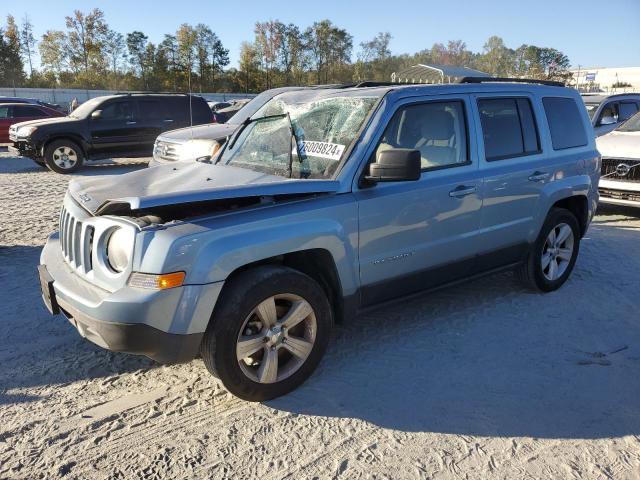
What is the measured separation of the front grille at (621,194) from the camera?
25.3 ft

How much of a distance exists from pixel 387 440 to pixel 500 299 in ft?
7.86

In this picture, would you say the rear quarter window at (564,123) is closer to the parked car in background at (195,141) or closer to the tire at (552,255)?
the tire at (552,255)

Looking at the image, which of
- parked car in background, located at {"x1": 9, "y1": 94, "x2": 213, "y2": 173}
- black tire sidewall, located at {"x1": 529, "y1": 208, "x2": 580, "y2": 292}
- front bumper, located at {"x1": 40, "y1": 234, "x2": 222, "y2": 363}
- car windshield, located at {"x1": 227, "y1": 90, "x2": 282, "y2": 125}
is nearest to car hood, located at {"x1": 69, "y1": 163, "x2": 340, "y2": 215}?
front bumper, located at {"x1": 40, "y1": 234, "x2": 222, "y2": 363}

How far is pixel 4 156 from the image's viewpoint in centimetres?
1652

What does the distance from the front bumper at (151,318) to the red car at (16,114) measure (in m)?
17.0

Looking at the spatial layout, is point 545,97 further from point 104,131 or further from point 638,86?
point 638,86

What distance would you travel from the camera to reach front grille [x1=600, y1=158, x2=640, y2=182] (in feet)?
25.4

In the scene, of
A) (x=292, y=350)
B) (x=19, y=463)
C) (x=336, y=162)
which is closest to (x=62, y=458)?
(x=19, y=463)

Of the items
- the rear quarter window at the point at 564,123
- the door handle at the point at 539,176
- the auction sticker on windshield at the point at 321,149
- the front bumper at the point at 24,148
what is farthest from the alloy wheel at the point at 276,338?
the front bumper at the point at 24,148

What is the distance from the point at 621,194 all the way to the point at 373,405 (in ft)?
21.8

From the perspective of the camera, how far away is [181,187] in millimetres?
3373

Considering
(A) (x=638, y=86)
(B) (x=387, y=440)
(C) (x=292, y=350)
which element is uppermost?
(A) (x=638, y=86)

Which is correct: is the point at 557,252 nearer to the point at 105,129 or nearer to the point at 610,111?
the point at 610,111

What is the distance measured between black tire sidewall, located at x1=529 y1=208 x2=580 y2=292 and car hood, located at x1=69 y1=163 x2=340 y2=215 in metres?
2.39
